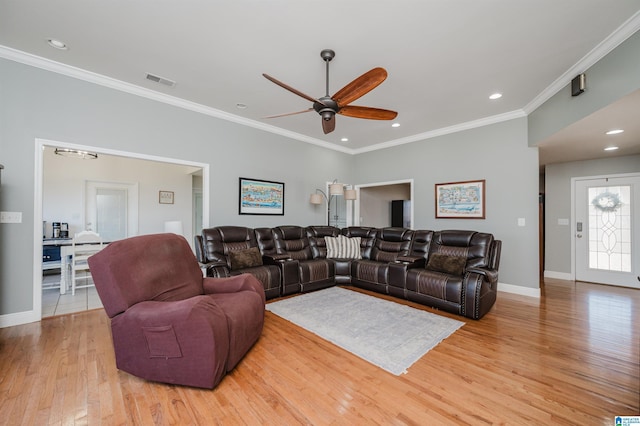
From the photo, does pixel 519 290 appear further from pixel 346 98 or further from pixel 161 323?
pixel 161 323

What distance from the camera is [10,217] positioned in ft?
9.23

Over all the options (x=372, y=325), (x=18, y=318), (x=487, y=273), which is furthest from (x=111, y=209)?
(x=487, y=273)

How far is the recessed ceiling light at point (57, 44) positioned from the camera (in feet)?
8.52

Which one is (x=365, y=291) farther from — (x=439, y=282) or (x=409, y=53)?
Answer: (x=409, y=53)

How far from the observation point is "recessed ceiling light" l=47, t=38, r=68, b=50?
2598mm

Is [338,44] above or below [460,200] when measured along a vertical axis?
above

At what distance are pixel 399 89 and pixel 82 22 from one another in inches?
132

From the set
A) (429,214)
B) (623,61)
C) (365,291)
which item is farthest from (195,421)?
(429,214)

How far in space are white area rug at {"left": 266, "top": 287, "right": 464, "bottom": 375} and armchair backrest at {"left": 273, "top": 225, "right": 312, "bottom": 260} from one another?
88cm

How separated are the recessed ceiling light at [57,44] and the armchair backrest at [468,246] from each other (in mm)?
5080

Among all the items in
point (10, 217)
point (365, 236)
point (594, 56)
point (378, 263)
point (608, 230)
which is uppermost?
point (594, 56)

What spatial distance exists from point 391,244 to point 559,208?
12.3ft

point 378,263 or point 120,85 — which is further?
point 378,263

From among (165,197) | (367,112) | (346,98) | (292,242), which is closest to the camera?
(346,98)
